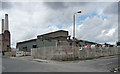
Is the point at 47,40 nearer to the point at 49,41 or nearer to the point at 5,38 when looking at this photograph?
the point at 49,41

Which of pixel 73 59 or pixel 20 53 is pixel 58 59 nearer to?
pixel 73 59

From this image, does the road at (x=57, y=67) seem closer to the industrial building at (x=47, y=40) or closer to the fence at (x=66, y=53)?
the fence at (x=66, y=53)

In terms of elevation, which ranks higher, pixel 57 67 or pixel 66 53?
pixel 66 53

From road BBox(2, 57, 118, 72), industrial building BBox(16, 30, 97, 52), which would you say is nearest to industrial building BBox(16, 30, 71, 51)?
industrial building BBox(16, 30, 97, 52)

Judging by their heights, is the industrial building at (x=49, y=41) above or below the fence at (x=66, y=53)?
above

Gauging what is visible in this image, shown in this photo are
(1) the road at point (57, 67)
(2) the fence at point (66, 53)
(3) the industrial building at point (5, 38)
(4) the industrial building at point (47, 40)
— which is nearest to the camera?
(1) the road at point (57, 67)

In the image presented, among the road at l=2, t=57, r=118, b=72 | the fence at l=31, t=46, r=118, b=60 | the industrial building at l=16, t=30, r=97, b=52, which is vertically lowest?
the road at l=2, t=57, r=118, b=72

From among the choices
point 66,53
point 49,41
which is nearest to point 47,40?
point 49,41

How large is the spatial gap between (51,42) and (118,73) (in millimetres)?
32823

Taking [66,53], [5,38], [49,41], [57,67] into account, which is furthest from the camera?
[5,38]

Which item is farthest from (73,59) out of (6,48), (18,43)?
(6,48)

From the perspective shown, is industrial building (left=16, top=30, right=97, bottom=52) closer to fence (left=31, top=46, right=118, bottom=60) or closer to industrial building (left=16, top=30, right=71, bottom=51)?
industrial building (left=16, top=30, right=71, bottom=51)

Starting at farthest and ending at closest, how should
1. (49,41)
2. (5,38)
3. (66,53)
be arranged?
(5,38) → (49,41) → (66,53)

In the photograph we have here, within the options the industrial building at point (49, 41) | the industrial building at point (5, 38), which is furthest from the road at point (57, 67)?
the industrial building at point (5, 38)
